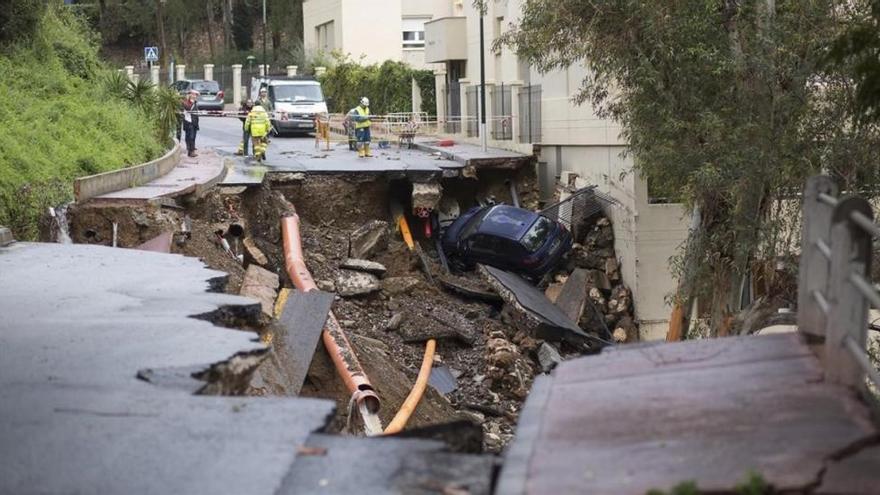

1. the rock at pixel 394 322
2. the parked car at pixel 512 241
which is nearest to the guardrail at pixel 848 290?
the rock at pixel 394 322

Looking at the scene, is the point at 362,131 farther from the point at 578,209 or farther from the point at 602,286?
the point at 602,286

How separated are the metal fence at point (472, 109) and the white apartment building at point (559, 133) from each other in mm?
33

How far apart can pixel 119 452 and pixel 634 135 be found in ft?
49.2

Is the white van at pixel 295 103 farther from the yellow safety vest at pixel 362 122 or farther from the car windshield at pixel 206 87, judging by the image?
the car windshield at pixel 206 87

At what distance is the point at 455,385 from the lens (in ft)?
68.6

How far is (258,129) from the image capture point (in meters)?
31.5

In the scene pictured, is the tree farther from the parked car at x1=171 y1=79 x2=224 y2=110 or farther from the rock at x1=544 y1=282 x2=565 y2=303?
the parked car at x1=171 y1=79 x2=224 y2=110

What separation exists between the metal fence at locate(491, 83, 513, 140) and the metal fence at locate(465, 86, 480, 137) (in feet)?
4.15

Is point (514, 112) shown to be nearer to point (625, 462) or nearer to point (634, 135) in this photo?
point (634, 135)

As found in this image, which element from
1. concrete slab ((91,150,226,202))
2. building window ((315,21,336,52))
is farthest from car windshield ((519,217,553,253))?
building window ((315,21,336,52))

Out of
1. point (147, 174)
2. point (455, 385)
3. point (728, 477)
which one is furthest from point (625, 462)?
point (147, 174)

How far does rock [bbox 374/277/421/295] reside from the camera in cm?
2488

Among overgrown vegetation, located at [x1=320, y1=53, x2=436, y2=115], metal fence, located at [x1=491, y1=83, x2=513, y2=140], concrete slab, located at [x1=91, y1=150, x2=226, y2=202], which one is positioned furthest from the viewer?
overgrown vegetation, located at [x1=320, y1=53, x2=436, y2=115]

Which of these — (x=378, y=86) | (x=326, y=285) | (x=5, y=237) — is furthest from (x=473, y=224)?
(x=378, y=86)
